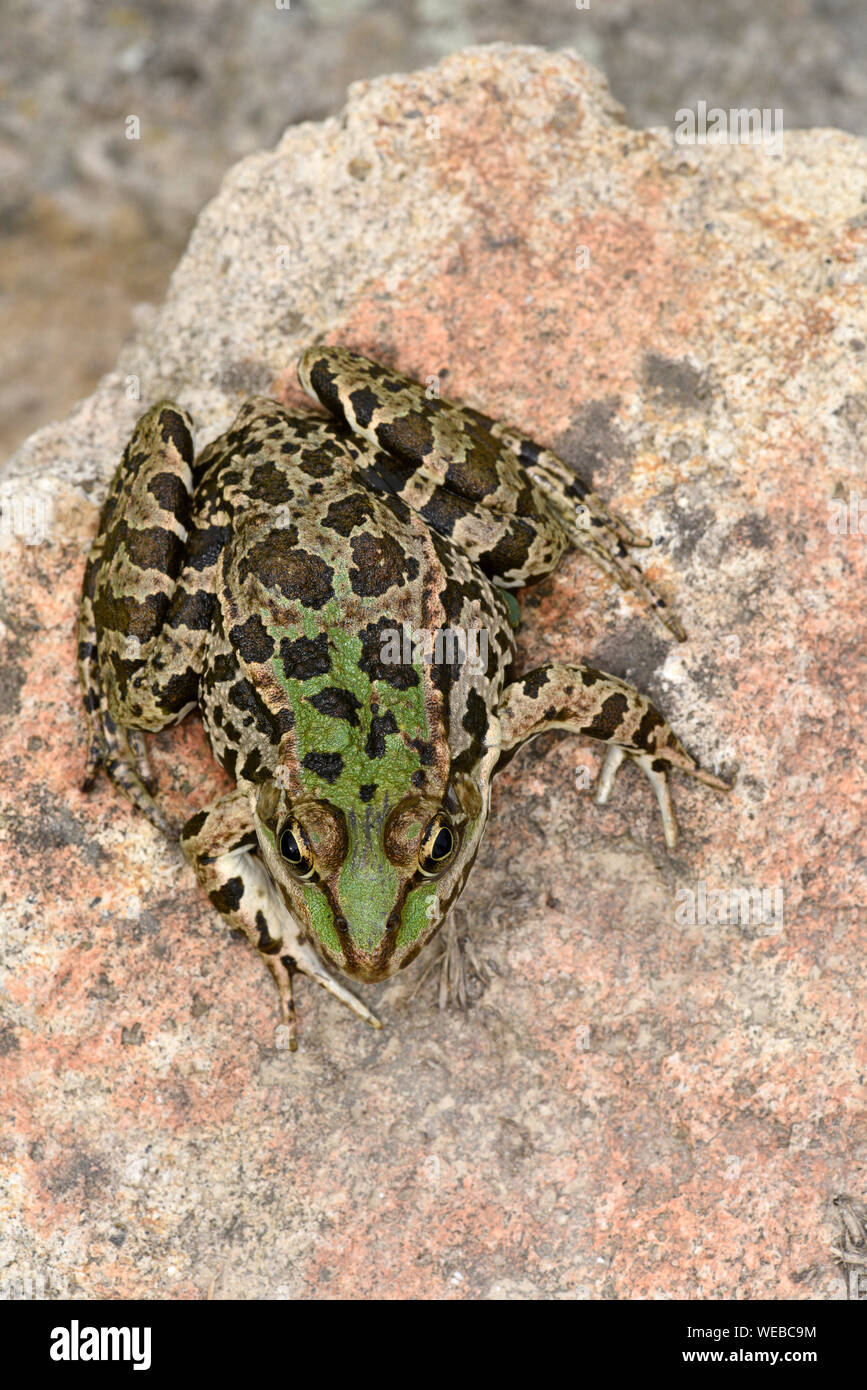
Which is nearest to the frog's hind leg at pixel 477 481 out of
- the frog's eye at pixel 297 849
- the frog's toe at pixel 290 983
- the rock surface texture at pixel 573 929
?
the rock surface texture at pixel 573 929

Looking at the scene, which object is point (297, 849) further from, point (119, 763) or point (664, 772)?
point (664, 772)

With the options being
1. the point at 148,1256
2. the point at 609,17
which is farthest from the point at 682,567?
the point at 609,17

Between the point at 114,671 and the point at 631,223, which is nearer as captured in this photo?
the point at 114,671

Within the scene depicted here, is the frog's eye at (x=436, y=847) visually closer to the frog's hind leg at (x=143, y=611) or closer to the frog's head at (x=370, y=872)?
Answer: the frog's head at (x=370, y=872)

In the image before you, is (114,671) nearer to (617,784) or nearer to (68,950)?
(68,950)

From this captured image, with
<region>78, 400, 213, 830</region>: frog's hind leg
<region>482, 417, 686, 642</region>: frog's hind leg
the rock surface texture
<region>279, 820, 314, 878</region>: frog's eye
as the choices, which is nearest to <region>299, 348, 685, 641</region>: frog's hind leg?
<region>482, 417, 686, 642</region>: frog's hind leg

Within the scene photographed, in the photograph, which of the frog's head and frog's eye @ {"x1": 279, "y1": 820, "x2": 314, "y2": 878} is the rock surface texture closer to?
the frog's head

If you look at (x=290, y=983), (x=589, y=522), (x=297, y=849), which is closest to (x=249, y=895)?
(x=290, y=983)
